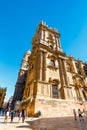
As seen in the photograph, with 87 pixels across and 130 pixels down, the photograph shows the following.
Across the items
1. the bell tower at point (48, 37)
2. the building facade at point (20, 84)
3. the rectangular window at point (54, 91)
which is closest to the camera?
the rectangular window at point (54, 91)

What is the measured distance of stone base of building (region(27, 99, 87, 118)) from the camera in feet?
55.6

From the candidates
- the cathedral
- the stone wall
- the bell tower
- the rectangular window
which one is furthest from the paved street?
the bell tower

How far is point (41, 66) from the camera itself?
23359 millimetres

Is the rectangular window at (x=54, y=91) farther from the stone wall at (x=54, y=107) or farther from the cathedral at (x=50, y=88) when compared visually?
the stone wall at (x=54, y=107)

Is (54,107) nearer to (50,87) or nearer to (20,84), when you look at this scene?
(50,87)

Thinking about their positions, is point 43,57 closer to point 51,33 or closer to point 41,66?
point 41,66

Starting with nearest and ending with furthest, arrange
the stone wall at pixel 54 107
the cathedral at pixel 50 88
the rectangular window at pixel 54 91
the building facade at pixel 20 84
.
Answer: the stone wall at pixel 54 107
the cathedral at pixel 50 88
the rectangular window at pixel 54 91
the building facade at pixel 20 84

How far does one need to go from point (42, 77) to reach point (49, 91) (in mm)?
3281

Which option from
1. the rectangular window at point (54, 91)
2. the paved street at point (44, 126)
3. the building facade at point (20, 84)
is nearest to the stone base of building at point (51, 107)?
the rectangular window at point (54, 91)

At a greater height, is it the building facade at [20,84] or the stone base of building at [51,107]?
the building facade at [20,84]

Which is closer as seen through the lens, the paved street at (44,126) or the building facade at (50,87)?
the paved street at (44,126)

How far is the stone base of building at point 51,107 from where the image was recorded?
55.6ft

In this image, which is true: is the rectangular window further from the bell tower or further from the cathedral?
the bell tower

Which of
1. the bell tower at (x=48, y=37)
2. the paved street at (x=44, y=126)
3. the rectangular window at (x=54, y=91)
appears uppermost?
the bell tower at (x=48, y=37)
